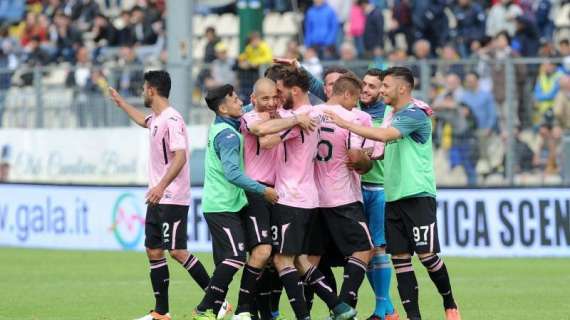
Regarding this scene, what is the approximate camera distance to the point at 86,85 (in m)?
24.8

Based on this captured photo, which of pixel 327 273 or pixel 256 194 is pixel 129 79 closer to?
pixel 327 273

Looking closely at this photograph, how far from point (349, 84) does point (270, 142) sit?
3.35 feet

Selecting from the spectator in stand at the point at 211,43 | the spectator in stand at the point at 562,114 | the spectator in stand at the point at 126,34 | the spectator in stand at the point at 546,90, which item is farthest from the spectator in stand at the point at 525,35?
the spectator in stand at the point at 126,34

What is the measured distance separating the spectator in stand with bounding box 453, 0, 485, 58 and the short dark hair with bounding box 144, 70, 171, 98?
44.9 feet

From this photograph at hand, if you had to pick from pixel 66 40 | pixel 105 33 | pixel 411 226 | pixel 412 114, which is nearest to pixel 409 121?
pixel 412 114

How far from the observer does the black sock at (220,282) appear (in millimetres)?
12156

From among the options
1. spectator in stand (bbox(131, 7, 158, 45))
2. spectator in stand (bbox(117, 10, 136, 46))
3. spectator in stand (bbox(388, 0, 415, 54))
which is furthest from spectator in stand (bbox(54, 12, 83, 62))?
spectator in stand (bbox(388, 0, 415, 54))

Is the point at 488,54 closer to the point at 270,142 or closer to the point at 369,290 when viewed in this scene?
the point at 369,290

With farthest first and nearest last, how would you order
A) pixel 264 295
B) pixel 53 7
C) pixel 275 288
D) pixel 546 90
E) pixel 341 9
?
pixel 53 7 < pixel 341 9 < pixel 546 90 < pixel 275 288 < pixel 264 295

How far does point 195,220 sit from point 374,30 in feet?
21.1

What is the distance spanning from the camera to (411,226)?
1222 cm

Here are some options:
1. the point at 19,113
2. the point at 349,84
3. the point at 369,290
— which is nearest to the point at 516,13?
the point at 19,113

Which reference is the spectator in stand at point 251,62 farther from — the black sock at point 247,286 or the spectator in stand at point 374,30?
the black sock at point 247,286

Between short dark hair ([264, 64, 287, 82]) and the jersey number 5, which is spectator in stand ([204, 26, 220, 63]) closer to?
short dark hair ([264, 64, 287, 82])
